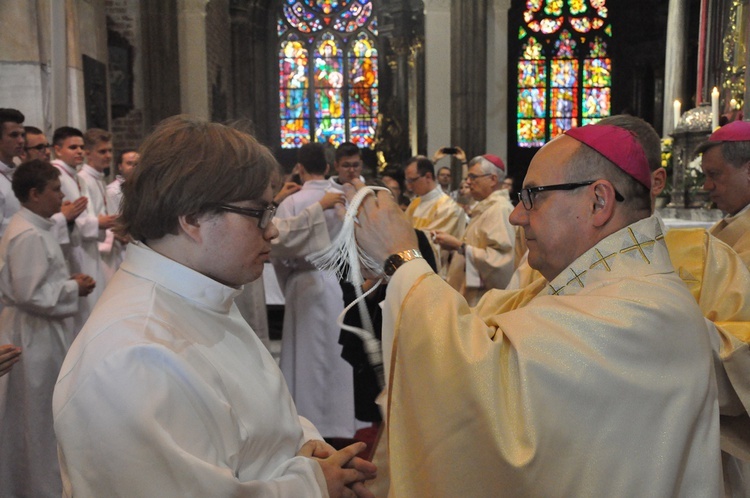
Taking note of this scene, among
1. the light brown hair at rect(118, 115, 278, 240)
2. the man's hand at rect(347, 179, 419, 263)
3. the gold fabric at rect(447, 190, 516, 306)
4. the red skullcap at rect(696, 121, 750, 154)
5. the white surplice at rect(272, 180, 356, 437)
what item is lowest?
the white surplice at rect(272, 180, 356, 437)

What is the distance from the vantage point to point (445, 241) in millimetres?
5398

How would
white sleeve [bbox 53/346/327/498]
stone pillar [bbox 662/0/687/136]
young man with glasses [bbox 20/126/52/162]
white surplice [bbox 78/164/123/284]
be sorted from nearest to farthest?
white sleeve [bbox 53/346/327/498], young man with glasses [bbox 20/126/52/162], white surplice [bbox 78/164/123/284], stone pillar [bbox 662/0/687/136]

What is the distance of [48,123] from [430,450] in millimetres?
7195

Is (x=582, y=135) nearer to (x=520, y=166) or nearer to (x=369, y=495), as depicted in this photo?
(x=369, y=495)

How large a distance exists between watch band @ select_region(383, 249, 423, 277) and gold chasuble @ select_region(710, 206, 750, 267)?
1464 millimetres

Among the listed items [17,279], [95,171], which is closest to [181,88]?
[95,171]

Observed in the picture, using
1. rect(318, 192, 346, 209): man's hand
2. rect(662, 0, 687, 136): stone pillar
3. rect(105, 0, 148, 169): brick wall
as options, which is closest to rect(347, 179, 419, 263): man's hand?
rect(318, 192, 346, 209): man's hand

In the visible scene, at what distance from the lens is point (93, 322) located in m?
1.42

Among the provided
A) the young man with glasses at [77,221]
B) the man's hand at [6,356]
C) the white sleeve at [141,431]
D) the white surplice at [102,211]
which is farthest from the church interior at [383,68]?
the white sleeve at [141,431]

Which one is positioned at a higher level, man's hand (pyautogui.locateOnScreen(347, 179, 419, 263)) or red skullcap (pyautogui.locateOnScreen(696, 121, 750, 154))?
red skullcap (pyautogui.locateOnScreen(696, 121, 750, 154))

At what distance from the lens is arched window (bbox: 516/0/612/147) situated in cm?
1962

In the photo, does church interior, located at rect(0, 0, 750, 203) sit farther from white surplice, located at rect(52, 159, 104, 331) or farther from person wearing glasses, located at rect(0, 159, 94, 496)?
person wearing glasses, located at rect(0, 159, 94, 496)

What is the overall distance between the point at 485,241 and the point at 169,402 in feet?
14.9

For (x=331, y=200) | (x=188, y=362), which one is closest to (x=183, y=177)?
(x=188, y=362)
